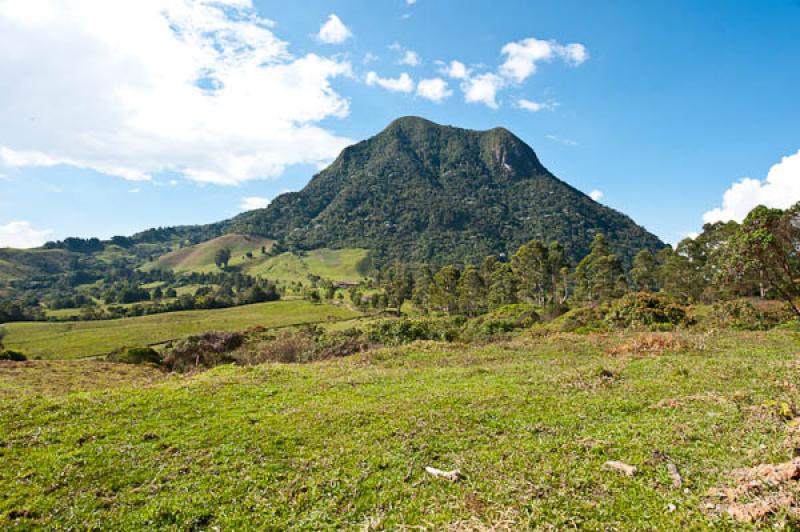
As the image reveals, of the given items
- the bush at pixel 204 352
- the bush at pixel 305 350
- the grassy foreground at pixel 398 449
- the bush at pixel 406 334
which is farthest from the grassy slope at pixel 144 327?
the grassy foreground at pixel 398 449

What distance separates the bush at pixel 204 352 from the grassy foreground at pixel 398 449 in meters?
23.1

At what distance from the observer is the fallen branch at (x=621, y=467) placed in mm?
9180

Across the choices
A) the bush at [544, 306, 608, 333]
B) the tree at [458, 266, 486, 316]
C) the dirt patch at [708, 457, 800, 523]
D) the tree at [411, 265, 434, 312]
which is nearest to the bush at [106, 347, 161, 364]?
the bush at [544, 306, 608, 333]

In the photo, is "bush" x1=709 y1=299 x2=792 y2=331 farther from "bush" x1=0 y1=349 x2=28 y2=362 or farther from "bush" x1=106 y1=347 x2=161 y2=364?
"bush" x1=0 y1=349 x2=28 y2=362

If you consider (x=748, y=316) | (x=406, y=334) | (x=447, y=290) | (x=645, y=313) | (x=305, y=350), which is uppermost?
(x=748, y=316)

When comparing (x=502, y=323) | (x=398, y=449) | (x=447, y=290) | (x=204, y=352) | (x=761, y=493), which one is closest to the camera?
(x=761, y=493)

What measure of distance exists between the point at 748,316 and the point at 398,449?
43245mm

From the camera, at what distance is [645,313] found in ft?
143

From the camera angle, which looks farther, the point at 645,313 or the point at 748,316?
the point at 645,313

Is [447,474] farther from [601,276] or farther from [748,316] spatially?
[601,276]

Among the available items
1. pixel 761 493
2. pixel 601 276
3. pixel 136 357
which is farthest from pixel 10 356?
pixel 601 276

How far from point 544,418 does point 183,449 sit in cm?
1172

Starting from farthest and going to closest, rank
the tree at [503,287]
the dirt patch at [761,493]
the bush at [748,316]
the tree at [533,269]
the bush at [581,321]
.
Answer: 1. the tree at [503,287]
2. the tree at [533,269]
3. the bush at [581,321]
4. the bush at [748,316]
5. the dirt patch at [761,493]

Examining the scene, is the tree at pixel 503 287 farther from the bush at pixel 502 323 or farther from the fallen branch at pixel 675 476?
the fallen branch at pixel 675 476
